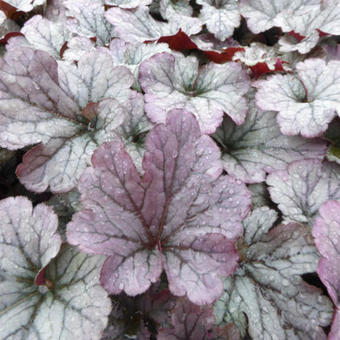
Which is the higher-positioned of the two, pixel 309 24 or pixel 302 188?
pixel 309 24

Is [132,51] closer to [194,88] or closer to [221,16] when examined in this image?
[194,88]

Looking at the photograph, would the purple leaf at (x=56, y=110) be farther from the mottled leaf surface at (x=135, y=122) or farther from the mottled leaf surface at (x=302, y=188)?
the mottled leaf surface at (x=302, y=188)

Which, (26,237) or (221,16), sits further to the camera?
(221,16)

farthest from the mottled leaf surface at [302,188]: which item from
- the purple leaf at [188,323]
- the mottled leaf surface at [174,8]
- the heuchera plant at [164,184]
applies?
the mottled leaf surface at [174,8]

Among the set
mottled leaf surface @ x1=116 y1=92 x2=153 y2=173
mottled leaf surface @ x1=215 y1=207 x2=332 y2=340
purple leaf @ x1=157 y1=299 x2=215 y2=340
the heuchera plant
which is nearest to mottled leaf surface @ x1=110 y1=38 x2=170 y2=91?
the heuchera plant

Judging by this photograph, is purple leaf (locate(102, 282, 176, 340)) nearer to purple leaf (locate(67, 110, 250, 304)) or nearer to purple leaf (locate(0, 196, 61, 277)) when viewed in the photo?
purple leaf (locate(67, 110, 250, 304))

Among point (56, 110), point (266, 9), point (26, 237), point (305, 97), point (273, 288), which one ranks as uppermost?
point (56, 110)

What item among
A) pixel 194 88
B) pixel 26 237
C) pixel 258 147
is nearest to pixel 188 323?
pixel 26 237
